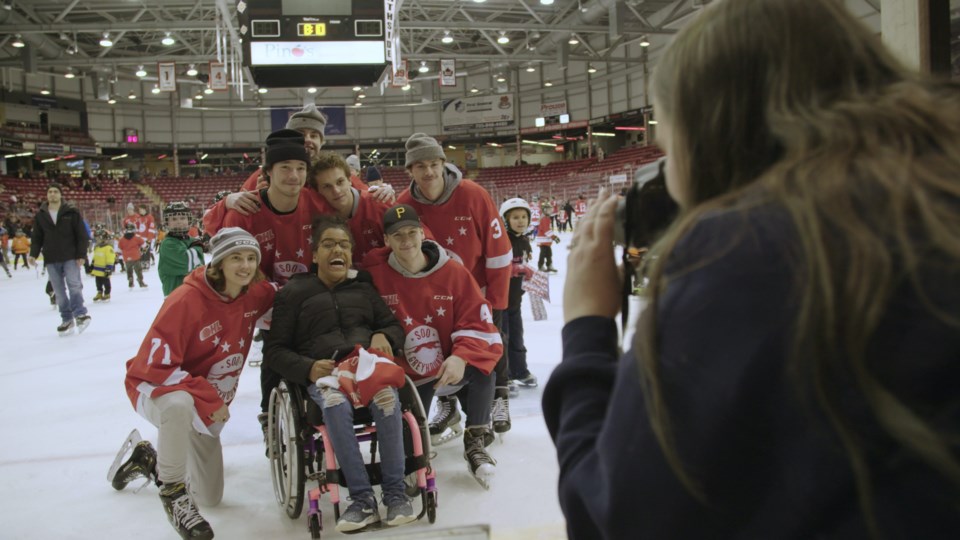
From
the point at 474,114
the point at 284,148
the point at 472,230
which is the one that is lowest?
the point at 472,230

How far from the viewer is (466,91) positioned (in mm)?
34094

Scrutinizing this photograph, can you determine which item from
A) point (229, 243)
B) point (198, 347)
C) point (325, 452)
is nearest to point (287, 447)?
point (325, 452)

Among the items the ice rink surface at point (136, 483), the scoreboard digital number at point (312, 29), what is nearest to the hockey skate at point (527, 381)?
the ice rink surface at point (136, 483)

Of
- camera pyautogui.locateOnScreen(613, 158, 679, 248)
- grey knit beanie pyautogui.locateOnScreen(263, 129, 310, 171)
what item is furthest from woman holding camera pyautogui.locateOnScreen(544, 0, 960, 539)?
grey knit beanie pyautogui.locateOnScreen(263, 129, 310, 171)

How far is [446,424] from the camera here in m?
3.72

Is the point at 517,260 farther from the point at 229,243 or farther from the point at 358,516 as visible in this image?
the point at 358,516

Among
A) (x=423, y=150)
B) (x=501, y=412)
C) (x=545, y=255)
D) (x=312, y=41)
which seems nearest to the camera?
(x=423, y=150)

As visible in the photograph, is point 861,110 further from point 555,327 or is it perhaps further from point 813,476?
point 555,327

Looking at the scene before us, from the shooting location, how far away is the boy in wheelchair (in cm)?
259

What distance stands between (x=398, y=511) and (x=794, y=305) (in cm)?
233

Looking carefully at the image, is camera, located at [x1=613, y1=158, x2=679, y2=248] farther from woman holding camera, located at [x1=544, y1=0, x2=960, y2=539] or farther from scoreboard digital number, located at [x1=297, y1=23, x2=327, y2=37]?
scoreboard digital number, located at [x1=297, y1=23, x2=327, y2=37]

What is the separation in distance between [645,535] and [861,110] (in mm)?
396

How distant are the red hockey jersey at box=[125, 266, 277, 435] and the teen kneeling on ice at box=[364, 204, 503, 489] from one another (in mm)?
574

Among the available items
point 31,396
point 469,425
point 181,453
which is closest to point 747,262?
point 181,453
